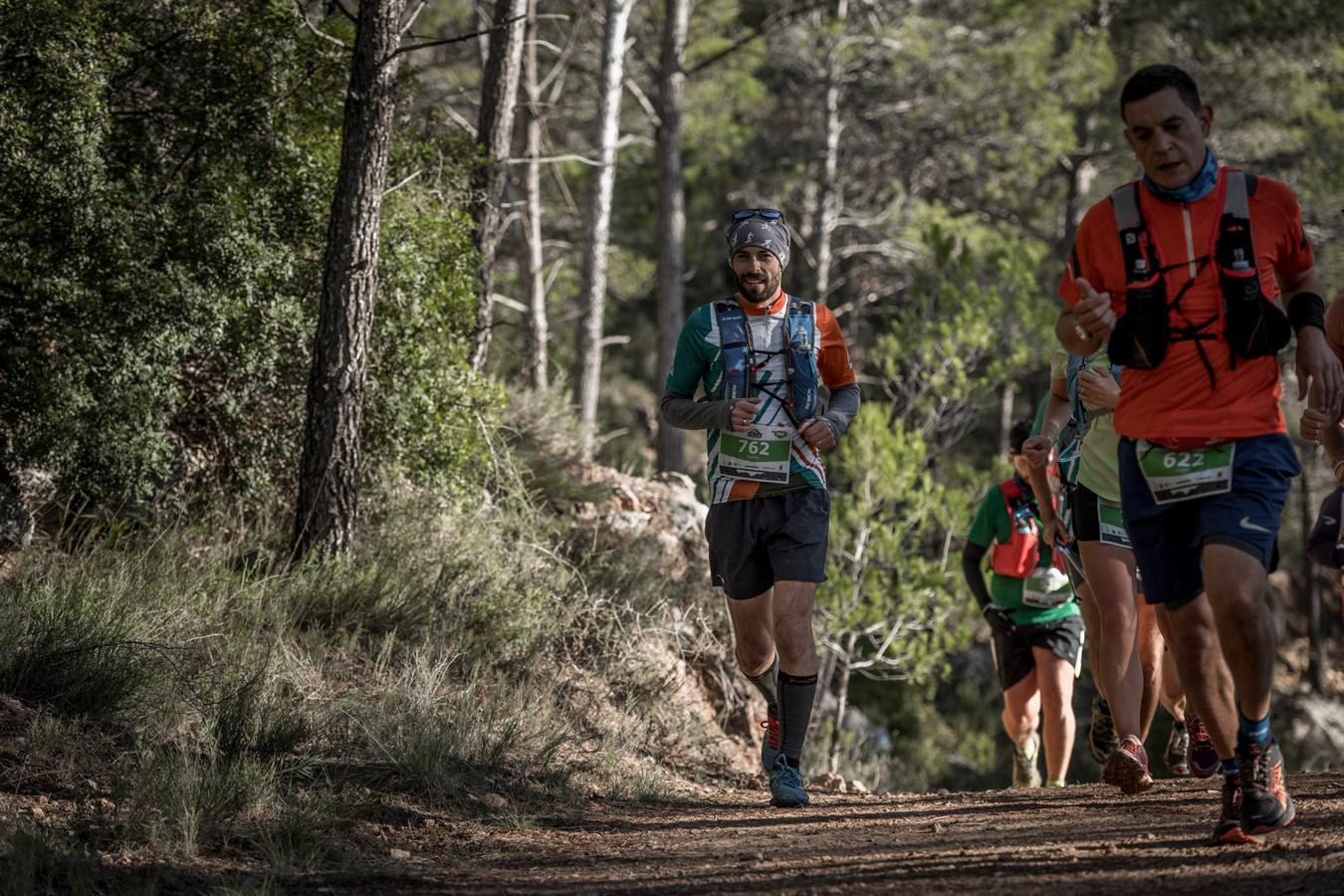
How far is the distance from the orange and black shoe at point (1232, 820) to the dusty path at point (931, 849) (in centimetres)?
4

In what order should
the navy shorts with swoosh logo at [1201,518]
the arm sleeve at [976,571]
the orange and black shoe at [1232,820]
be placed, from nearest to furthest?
the navy shorts with swoosh logo at [1201,518] → the orange and black shoe at [1232,820] → the arm sleeve at [976,571]

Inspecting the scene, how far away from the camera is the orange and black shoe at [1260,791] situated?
427 cm

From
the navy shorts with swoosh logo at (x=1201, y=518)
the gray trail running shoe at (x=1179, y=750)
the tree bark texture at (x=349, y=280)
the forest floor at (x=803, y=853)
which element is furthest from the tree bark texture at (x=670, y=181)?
the navy shorts with swoosh logo at (x=1201, y=518)

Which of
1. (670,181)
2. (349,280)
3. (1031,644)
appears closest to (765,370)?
(349,280)

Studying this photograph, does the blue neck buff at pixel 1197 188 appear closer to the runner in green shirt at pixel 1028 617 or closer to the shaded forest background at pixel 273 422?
the shaded forest background at pixel 273 422

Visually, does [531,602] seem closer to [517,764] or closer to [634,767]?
[634,767]

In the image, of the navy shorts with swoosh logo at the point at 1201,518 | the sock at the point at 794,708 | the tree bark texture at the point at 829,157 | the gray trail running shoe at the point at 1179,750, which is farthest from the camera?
the tree bark texture at the point at 829,157

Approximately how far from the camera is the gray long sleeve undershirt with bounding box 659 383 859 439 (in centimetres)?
611

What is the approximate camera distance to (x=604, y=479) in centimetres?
1170

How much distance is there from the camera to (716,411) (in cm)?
613

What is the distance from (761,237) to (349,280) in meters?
2.78

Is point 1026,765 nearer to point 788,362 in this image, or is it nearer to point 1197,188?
point 788,362

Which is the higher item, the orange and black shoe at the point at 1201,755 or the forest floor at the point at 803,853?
the orange and black shoe at the point at 1201,755

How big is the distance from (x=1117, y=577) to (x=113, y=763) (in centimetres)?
410
